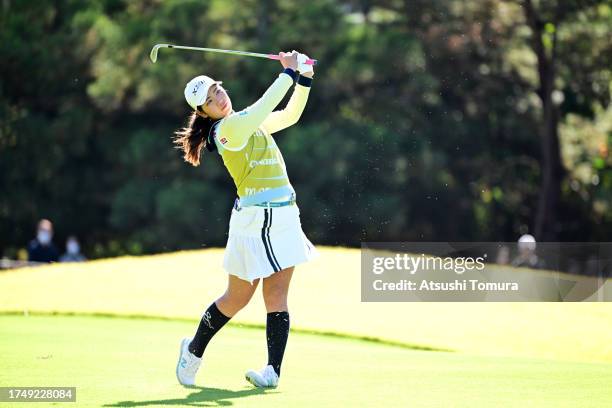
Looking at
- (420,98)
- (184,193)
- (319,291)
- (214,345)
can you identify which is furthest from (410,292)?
(420,98)

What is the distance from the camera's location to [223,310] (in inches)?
294

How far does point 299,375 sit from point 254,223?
1.08m

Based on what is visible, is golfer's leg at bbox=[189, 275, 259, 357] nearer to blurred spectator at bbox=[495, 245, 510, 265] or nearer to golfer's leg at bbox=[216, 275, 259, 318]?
golfer's leg at bbox=[216, 275, 259, 318]

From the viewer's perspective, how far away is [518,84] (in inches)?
1289

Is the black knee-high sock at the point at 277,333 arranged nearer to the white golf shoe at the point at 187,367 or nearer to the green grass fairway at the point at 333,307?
the white golf shoe at the point at 187,367

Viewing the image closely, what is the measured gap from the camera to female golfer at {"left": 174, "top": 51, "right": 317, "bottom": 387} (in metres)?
7.21

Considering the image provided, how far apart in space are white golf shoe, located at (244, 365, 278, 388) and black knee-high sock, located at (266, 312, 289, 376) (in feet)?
0.43

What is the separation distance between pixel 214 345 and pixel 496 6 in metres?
23.5

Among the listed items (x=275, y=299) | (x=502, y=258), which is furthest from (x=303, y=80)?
(x=502, y=258)

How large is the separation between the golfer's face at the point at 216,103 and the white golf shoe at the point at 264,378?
5.09 ft

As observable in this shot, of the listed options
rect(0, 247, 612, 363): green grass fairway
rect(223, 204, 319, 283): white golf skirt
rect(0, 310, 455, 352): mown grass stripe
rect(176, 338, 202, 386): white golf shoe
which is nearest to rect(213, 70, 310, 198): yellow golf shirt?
rect(223, 204, 319, 283): white golf skirt

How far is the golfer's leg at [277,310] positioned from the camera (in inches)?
288

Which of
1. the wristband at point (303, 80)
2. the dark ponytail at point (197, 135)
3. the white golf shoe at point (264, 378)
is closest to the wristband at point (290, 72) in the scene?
the wristband at point (303, 80)

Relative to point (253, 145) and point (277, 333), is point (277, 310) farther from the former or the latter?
point (253, 145)
